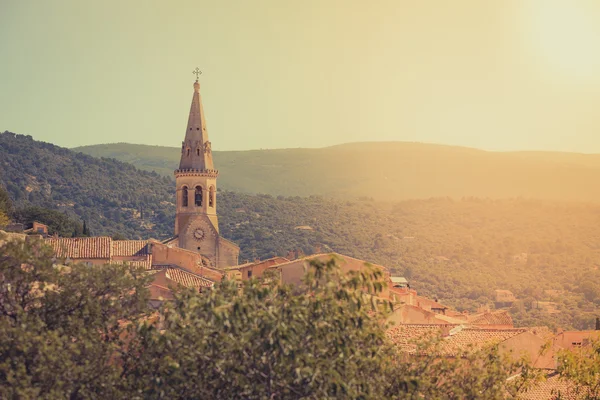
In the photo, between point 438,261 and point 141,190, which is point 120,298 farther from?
point 141,190

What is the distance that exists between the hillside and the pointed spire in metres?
26.7

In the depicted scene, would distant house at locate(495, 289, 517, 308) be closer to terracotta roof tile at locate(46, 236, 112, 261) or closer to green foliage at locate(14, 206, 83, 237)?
green foliage at locate(14, 206, 83, 237)

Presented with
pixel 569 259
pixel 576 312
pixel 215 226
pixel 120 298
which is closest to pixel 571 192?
pixel 569 259

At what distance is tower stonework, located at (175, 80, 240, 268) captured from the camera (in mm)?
73750

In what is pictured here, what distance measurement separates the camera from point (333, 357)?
74.6 feet

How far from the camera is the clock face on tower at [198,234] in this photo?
73.6 meters

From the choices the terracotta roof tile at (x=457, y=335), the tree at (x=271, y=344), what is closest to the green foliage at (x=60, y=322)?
the tree at (x=271, y=344)

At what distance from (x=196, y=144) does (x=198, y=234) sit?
5.42 meters

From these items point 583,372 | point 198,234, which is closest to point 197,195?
point 198,234

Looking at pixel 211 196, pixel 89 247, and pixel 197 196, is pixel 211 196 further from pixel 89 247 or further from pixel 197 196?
pixel 89 247

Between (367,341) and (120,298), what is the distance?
5654 millimetres

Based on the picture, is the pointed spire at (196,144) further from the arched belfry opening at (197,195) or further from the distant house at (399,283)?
the distant house at (399,283)

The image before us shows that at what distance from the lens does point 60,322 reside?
2519cm

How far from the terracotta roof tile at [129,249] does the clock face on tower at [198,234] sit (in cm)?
609
